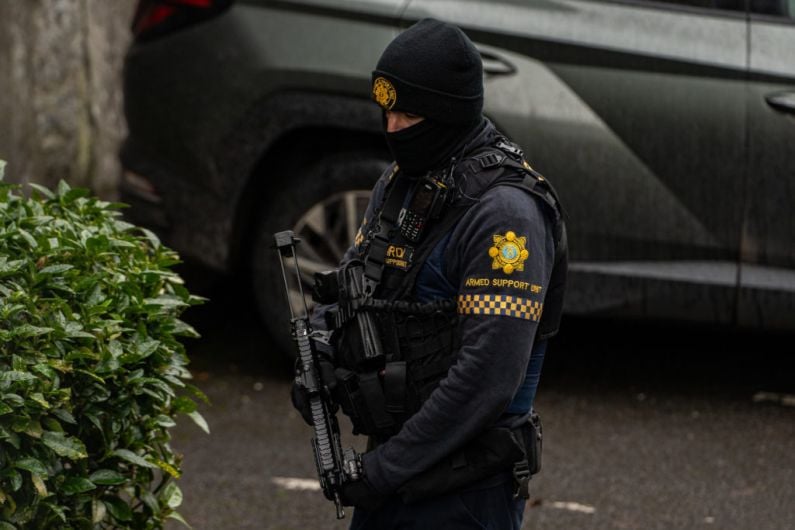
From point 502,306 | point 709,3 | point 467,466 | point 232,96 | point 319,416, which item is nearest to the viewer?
point 502,306

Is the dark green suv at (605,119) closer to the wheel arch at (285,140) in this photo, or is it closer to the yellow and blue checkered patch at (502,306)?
the wheel arch at (285,140)

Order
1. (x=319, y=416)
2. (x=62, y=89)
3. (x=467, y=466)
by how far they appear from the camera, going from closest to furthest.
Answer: (x=467, y=466) → (x=319, y=416) → (x=62, y=89)

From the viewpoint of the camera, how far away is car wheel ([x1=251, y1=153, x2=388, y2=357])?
5641mm

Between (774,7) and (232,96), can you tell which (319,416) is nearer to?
(232,96)

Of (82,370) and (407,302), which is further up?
(407,302)

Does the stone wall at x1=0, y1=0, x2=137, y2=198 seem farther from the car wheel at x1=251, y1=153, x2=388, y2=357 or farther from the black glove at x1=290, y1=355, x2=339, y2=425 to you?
the black glove at x1=290, y1=355, x2=339, y2=425

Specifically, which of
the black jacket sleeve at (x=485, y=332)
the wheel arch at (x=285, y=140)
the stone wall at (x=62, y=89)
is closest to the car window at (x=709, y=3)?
the wheel arch at (x=285, y=140)

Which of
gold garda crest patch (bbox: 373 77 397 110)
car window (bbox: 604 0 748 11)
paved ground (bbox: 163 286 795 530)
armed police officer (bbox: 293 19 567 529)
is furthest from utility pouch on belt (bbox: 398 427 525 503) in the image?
car window (bbox: 604 0 748 11)

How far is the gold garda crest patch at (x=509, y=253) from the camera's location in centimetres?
267

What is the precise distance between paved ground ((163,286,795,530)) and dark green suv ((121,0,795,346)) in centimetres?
44

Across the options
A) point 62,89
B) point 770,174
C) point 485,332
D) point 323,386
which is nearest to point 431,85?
point 485,332

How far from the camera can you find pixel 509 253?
268 centimetres

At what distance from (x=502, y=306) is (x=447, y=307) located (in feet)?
0.50

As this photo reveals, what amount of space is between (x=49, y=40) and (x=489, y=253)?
566 cm
